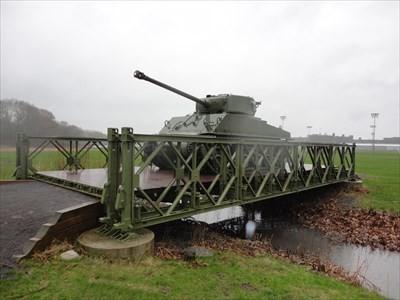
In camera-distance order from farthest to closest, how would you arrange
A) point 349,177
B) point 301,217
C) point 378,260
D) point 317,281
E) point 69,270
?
point 349,177
point 301,217
point 378,260
point 317,281
point 69,270

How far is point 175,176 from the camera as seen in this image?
6.20 meters

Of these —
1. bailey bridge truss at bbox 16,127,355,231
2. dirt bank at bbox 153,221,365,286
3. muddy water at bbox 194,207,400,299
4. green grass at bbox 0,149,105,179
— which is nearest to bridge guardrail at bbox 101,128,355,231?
bailey bridge truss at bbox 16,127,355,231

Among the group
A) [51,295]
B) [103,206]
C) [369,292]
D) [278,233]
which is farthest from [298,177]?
[51,295]

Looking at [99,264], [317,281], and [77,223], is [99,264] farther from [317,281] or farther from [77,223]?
[317,281]

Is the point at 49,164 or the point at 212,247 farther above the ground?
the point at 49,164

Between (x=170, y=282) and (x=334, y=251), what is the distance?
5.51m

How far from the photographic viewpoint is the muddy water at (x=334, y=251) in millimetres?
6520

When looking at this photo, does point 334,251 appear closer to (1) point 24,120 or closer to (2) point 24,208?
(2) point 24,208

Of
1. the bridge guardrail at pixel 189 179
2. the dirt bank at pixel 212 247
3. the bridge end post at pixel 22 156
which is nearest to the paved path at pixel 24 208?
the bridge end post at pixel 22 156

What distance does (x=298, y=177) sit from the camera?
1048 cm

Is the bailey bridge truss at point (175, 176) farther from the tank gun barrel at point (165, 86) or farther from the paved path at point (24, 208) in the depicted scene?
the tank gun barrel at point (165, 86)

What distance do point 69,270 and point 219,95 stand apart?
7.96 m

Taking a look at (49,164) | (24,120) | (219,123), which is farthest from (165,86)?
(24,120)

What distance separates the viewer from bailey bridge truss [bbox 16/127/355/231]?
519 centimetres
